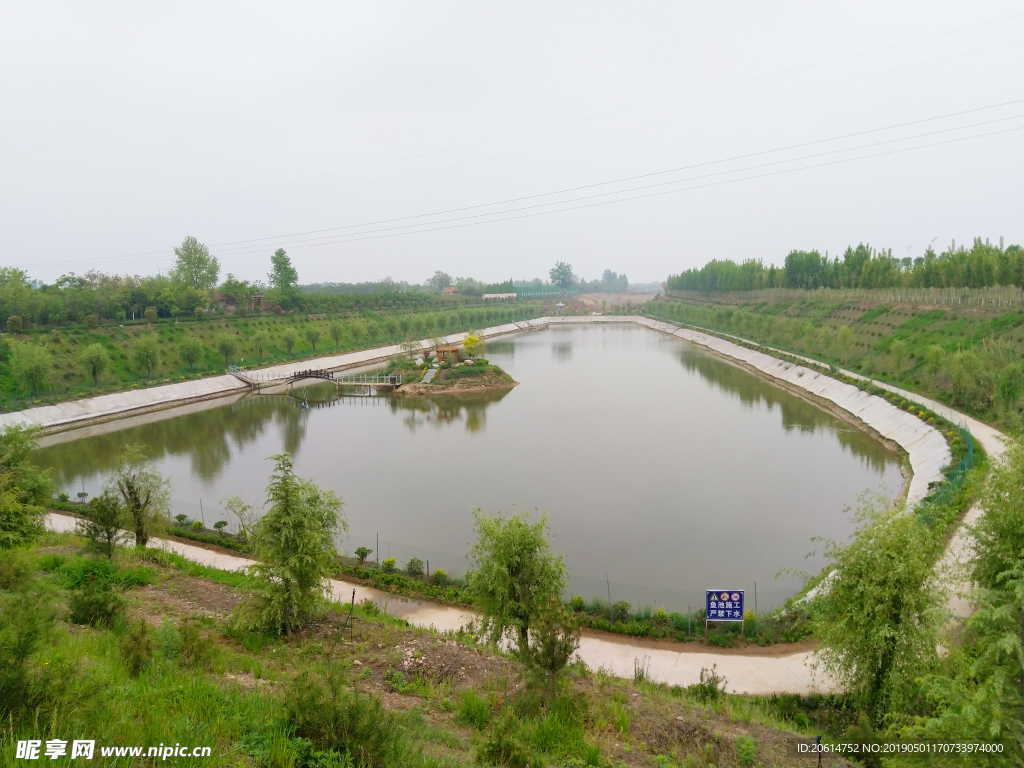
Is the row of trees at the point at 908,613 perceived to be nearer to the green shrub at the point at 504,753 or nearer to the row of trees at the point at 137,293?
the green shrub at the point at 504,753

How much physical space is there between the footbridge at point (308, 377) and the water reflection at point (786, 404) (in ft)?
76.7

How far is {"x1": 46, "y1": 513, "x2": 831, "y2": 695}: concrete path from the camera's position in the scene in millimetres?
10297

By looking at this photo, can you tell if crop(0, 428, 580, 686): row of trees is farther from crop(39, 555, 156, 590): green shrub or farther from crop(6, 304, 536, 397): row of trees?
crop(6, 304, 536, 397): row of trees

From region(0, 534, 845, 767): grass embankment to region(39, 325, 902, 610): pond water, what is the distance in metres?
4.56

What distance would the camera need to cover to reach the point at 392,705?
8375 millimetres

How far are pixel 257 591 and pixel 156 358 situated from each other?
36693mm

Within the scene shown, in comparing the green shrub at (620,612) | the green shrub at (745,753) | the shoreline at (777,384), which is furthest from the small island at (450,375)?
the green shrub at (745,753)

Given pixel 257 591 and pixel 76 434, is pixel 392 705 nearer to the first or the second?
pixel 257 591

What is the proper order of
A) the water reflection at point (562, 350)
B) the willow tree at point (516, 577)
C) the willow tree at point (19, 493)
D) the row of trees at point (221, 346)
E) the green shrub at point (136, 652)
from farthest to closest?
the water reflection at point (562, 350) < the row of trees at point (221, 346) < the willow tree at point (19, 493) < the willow tree at point (516, 577) < the green shrub at point (136, 652)

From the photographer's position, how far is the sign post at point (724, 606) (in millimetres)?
11938

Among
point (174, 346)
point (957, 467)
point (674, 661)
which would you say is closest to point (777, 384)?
point (957, 467)

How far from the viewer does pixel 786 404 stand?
35.8 meters

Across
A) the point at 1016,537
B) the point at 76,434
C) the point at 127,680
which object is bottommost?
the point at 76,434

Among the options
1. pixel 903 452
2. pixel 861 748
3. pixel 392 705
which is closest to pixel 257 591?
pixel 392 705
